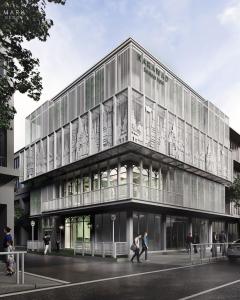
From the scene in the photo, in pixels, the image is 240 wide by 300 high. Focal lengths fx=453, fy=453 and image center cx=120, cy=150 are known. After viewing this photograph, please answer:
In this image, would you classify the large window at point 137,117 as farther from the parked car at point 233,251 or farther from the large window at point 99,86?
the parked car at point 233,251

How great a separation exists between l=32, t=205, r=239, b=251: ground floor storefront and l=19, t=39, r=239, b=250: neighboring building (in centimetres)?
8

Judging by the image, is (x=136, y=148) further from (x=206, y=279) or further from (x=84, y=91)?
(x=206, y=279)

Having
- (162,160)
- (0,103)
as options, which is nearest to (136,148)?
(162,160)

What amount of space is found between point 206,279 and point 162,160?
58.3 feet

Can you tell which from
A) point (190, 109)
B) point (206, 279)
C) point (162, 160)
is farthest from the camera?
point (190, 109)

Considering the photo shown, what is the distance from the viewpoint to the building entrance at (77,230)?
35875mm

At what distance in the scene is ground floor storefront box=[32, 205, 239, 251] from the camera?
103 ft

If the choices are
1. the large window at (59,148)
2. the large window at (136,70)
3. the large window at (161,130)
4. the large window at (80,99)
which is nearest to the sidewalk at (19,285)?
the large window at (136,70)

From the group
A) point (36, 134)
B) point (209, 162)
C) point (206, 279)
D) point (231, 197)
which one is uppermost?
point (36, 134)

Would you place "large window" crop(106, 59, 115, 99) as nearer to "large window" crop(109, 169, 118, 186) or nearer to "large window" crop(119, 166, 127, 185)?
"large window" crop(119, 166, 127, 185)

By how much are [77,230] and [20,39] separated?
26.8 meters

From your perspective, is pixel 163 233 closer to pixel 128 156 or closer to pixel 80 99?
pixel 128 156

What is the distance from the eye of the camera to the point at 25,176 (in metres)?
44.1

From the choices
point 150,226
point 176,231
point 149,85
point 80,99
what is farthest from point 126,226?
point 80,99
